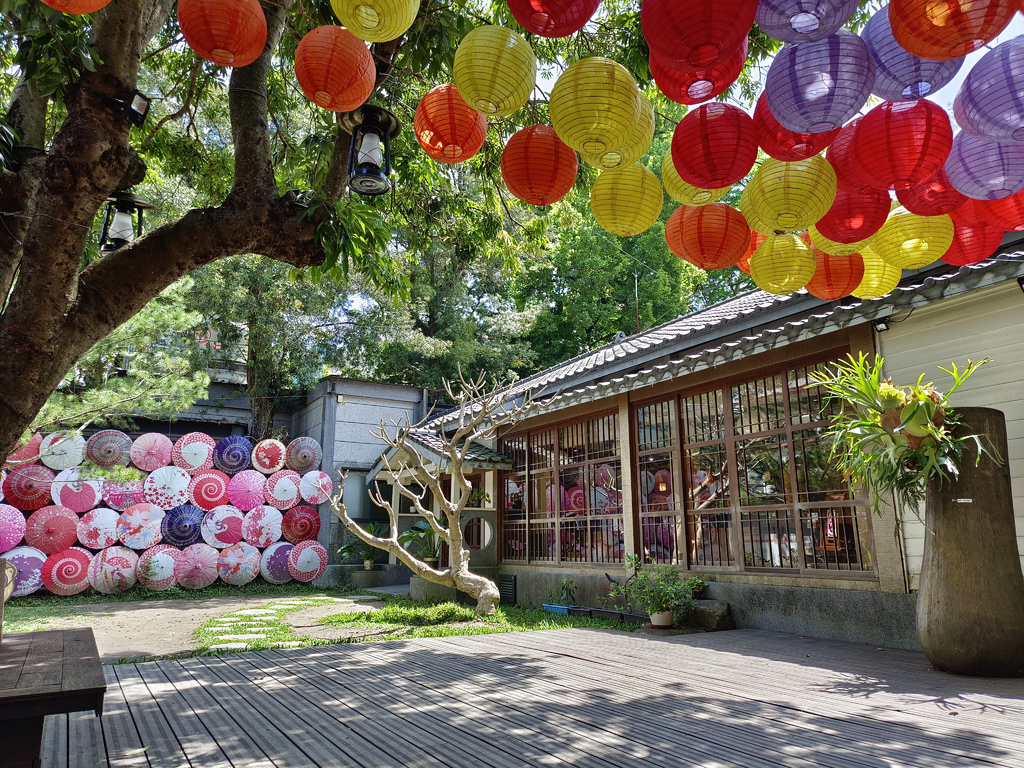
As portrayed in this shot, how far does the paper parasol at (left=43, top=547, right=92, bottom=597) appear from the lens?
11211mm

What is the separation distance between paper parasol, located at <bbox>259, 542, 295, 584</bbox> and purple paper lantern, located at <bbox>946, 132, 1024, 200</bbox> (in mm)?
12940

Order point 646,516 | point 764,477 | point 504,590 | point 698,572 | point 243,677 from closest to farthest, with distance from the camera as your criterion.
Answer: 1. point 243,677
2. point 764,477
3. point 698,572
4. point 646,516
5. point 504,590

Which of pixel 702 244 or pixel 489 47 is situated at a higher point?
pixel 489 47

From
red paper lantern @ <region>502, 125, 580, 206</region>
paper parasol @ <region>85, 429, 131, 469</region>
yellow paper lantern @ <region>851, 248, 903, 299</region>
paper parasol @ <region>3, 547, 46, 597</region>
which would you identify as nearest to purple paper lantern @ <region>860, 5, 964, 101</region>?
yellow paper lantern @ <region>851, 248, 903, 299</region>

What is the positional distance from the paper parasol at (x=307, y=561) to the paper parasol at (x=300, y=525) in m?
0.23

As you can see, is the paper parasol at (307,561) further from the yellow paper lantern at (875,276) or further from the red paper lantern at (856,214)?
the red paper lantern at (856,214)

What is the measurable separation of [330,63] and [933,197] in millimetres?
3250

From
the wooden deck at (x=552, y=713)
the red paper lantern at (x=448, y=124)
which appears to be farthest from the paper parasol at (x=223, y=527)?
the red paper lantern at (x=448, y=124)

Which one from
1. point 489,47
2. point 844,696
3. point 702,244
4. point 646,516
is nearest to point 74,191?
point 489,47

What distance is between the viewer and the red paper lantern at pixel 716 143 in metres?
3.26

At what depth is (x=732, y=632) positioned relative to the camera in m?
6.79

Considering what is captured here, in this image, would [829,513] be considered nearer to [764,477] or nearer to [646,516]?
[764,477]

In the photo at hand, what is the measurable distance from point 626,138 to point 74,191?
2703 mm

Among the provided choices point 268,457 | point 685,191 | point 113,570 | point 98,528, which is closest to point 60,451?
point 98,528
